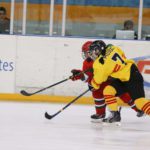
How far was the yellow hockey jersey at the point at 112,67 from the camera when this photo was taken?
5.17 metres

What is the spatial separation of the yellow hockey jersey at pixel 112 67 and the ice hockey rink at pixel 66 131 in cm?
41

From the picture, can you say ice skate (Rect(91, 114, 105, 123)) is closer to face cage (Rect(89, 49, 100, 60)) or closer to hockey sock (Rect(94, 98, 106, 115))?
hockey sock (Rect(94, 98, 106, 115))

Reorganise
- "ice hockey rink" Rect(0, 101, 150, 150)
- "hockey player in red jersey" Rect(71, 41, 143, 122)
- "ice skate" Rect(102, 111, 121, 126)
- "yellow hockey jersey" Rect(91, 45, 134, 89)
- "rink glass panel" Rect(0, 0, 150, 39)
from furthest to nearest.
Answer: "rink glass panel" Rect(0, 0, 150, 39) → "hockey player in red jersey" Rect(71, 41, 143, 122) → "ice skate" Rect(102, 111, 121, 126) → "yellow hockey jersey" Rect(91, 45, 134, 89) → "ice hockey rink" Rect(0, 101, 150, 150)

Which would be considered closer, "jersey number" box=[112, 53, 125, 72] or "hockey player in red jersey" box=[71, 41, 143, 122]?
"jersey number" box=[112, 53, 125, 72]

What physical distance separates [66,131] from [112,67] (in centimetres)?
67

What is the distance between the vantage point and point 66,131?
16.1 ft

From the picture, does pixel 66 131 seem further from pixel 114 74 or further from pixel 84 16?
pixel 84 16

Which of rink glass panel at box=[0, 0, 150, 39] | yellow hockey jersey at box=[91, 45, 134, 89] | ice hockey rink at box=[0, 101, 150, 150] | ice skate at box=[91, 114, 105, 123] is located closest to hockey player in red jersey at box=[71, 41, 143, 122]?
ice skate at box=[91, 114, 105, 123]

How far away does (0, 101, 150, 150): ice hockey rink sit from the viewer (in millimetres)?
4227

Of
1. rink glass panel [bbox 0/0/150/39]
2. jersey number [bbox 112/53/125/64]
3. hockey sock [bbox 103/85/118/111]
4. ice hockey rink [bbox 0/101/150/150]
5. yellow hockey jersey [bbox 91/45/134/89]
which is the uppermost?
rink glass panel [bbox 0/0/150/39]

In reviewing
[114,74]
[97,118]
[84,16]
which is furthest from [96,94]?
[84,16]

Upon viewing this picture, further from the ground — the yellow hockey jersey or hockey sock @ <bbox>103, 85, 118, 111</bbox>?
the yellow hockey jersey

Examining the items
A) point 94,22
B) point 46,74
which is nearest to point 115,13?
point 94,22

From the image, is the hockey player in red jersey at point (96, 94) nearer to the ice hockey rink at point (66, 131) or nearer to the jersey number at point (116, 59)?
the ice hockey rink at point (66, 131)
